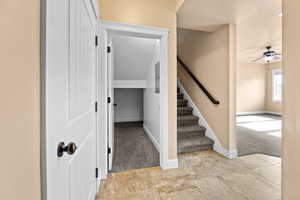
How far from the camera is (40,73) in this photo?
54cm

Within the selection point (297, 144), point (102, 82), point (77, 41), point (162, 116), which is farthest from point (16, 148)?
point (162, 116)

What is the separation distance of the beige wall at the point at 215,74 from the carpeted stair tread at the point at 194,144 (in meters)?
0.27

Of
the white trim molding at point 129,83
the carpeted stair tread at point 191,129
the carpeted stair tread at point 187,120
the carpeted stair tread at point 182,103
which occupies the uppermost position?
the white trim molding at point 129,83

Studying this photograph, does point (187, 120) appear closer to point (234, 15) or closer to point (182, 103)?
point (182, 103)

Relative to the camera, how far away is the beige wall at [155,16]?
6.03 ft

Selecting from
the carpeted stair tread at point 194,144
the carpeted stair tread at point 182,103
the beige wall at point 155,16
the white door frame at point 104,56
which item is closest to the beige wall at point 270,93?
the carpeted stair tread at point 182,103

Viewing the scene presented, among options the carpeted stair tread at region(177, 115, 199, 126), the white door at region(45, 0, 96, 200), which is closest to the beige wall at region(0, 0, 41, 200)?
the white door at region(45, 0, 96, 200)

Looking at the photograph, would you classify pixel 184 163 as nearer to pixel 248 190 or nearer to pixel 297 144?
pixel 248 190

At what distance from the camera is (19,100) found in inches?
17.0

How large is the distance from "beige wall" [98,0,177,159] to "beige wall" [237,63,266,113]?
5.59 m

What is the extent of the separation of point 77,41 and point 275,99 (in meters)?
8.19

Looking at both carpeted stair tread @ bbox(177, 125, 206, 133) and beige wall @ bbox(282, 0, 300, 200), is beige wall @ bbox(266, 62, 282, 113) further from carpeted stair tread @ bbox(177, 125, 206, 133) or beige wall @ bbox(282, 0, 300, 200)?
beige wall @ bbox(282, 0, 300, 200)

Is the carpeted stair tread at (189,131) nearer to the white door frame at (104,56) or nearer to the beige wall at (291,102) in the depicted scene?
the white door frame at (104,56)

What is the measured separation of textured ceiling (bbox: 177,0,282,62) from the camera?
1.87 meters
